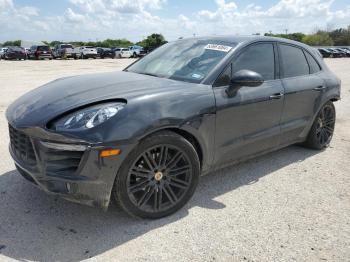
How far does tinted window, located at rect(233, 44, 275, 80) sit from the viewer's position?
12.8ft

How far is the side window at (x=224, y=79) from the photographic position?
3620mm

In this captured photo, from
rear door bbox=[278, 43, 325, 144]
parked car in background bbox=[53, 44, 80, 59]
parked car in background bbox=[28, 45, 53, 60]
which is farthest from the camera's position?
parked car in background bbox=[53, 44, 80, 59]

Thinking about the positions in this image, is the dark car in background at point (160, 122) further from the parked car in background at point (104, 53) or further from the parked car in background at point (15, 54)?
the parked car in background at point (104, 53)

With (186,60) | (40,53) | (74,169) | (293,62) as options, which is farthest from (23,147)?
(40,53)

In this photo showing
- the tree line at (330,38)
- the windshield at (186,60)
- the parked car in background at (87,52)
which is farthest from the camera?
the tree line at (330,38)

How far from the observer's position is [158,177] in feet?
10.7

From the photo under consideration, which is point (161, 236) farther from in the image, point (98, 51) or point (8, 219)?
point (98, 51)

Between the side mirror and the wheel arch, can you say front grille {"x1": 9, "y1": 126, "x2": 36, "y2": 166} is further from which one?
the side mirror

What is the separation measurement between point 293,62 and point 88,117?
296cm

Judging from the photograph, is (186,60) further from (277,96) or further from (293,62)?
(293,62)

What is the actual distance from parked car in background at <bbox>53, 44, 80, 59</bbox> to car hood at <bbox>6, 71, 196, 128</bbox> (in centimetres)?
3724

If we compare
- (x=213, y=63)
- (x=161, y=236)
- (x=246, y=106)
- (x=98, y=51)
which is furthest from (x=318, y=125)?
(x=98, y=51)

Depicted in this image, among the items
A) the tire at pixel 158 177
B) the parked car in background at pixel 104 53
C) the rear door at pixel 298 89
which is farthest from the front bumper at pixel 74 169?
the parked car in background at pixel 104 53

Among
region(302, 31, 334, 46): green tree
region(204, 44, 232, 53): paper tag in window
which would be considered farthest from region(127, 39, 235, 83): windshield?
region(302, 31, 334, 46): green tree
